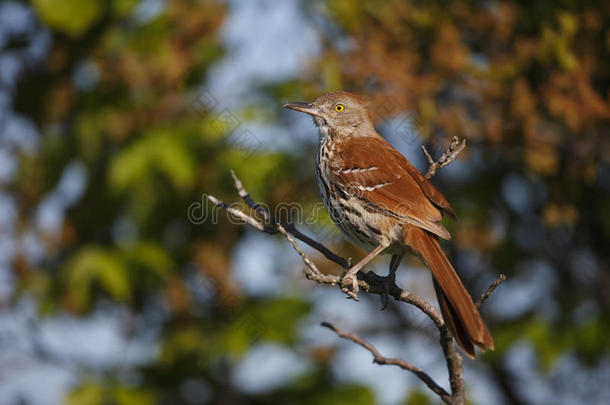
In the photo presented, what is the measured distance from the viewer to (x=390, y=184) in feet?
12.1

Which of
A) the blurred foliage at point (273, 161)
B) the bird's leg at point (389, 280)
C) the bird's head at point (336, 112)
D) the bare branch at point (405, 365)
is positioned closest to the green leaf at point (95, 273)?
the blurred foliage at point (273, 161)

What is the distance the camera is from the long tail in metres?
2.71

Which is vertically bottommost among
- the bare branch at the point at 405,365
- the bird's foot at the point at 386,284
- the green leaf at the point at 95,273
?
the bare branch at the point at 405,365

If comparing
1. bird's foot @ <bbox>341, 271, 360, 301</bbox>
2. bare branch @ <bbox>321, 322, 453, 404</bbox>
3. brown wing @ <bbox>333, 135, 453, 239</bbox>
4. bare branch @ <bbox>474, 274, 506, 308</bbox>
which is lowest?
bare branch @ <bbox>321, 322, 453, 404</bbox>

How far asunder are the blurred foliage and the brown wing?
43.2 inches

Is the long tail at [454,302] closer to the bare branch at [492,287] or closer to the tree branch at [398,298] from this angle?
the tree branch at [398,298]

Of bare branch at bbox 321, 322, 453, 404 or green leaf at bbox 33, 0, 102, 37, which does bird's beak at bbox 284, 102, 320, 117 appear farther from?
green leaf at bbox 33, 0, 102, 37

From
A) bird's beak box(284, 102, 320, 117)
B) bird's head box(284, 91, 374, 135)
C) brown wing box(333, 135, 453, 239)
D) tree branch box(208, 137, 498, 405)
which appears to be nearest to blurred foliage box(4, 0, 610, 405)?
bird's head box(284, 91, 374, 135)

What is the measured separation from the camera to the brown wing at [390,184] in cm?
344

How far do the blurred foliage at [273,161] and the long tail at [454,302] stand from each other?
5.50 feet

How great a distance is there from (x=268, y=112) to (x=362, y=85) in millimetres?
827

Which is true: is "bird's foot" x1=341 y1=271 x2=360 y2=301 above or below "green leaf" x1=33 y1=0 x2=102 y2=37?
below

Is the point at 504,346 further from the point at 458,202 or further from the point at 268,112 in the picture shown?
the point at 268,112

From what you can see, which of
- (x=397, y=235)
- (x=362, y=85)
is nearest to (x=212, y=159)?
(x=362, y=85)
